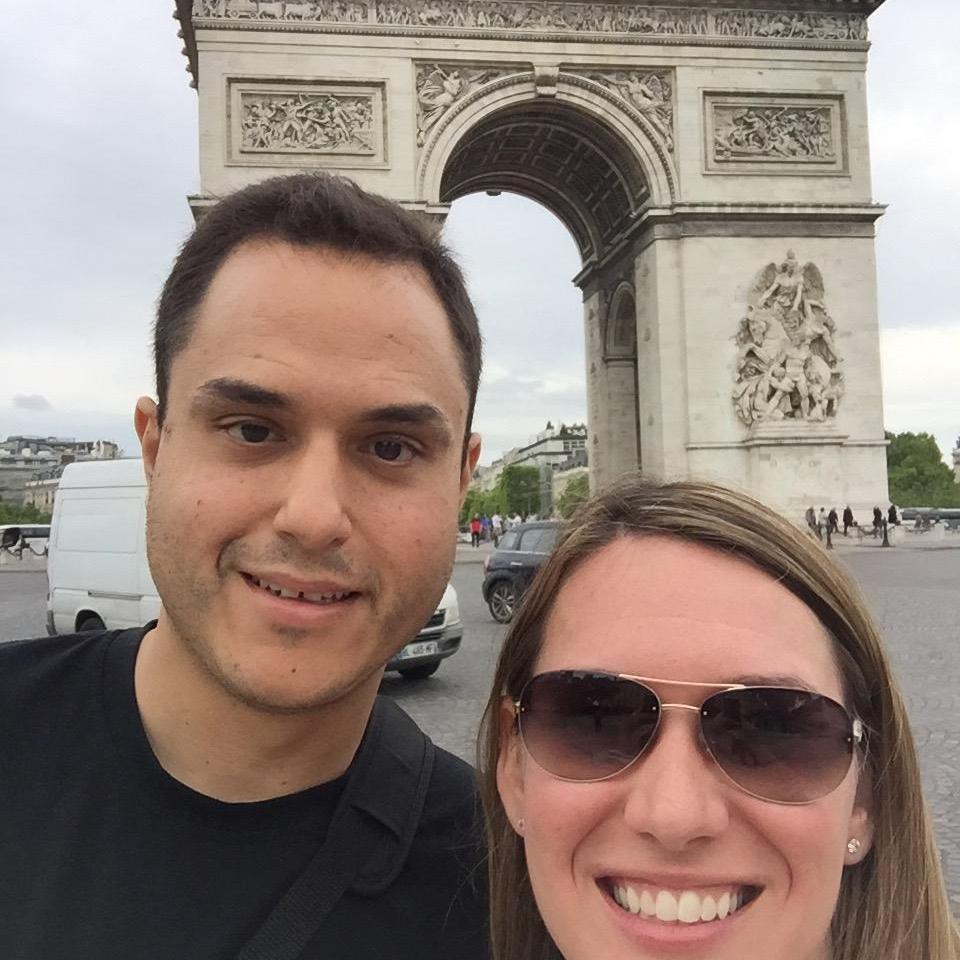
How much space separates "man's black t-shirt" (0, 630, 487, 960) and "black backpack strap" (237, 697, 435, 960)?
18mm

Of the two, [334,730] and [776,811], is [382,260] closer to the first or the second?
[334,730]

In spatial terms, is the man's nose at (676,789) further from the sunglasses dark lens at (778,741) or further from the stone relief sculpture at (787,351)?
the stone relief sculpture at (787,351)

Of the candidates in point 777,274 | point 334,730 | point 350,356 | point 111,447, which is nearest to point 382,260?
point 350,356

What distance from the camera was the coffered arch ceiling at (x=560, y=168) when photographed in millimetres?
17188

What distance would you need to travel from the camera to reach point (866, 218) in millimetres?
16734

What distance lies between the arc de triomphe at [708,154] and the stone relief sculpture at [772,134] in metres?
0.03

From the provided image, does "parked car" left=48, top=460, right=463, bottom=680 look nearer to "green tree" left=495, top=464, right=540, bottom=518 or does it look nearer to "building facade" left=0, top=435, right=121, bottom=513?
"green tree" left=495, top=464, right=540, bottom=518

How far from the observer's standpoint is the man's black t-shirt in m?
1.06

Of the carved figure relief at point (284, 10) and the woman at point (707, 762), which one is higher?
the carved figure relief at point (284, 10)

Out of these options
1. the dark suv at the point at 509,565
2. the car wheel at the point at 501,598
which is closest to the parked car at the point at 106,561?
the dark suv at the point at 509,565

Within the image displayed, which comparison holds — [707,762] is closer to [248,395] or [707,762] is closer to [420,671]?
[248,395]

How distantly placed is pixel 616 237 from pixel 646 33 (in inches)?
155

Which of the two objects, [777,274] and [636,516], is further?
[777,274]

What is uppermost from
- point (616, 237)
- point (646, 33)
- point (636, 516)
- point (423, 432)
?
point (646, 33)
